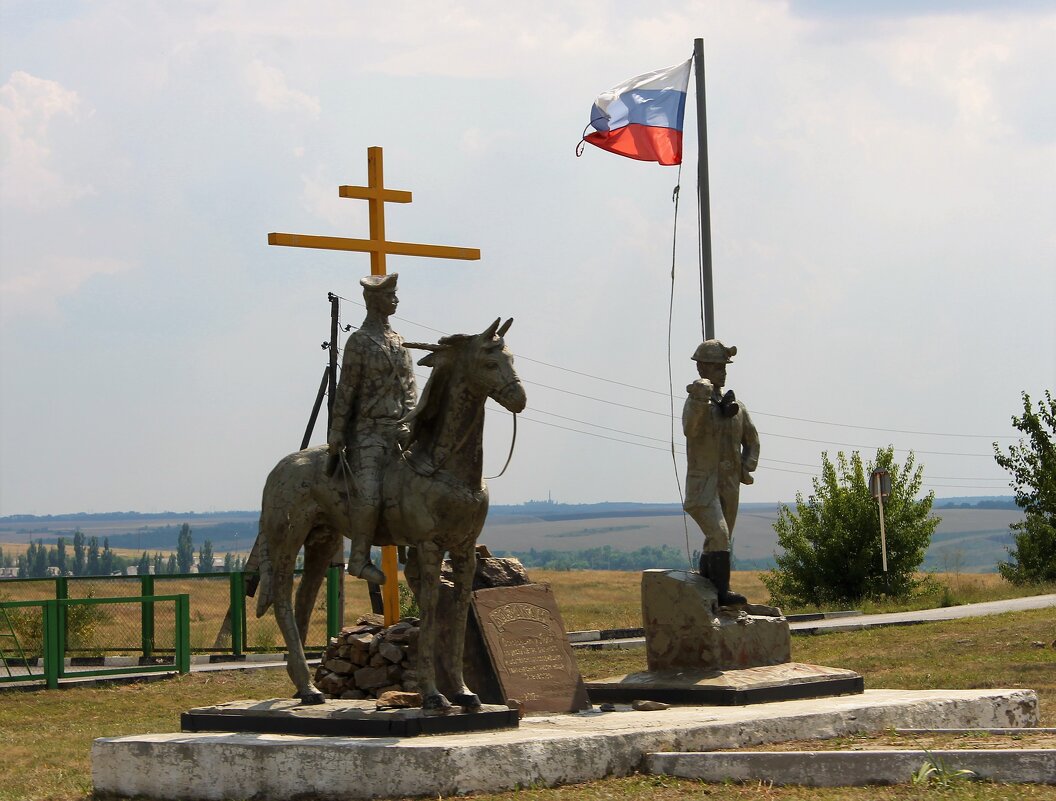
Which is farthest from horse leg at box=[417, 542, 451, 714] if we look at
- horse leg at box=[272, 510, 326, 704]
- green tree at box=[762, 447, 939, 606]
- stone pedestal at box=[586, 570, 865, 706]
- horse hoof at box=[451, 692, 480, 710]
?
green tree at box=[762, 447, 939, 606]

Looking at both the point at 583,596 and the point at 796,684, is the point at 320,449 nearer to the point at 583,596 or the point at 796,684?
the point at 796,684

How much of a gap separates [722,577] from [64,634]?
1037cm

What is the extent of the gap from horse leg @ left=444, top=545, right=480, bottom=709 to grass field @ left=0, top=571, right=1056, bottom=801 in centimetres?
148

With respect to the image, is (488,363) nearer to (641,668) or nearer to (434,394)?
(434,394)

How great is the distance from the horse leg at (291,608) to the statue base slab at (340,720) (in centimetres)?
12

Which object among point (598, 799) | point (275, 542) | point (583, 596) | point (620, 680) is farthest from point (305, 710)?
point (583, 596)

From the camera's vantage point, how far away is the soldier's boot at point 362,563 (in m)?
10.2

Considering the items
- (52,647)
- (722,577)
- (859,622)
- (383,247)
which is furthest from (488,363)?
(859,622)

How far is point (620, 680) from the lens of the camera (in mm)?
13133

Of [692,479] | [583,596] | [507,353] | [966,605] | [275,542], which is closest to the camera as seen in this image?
[507,353]

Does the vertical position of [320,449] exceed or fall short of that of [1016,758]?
it exceeds it

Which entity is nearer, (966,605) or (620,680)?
(620,680)

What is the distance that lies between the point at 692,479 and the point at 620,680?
187 cm

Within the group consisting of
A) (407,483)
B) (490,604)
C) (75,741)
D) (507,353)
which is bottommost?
(75,741)
